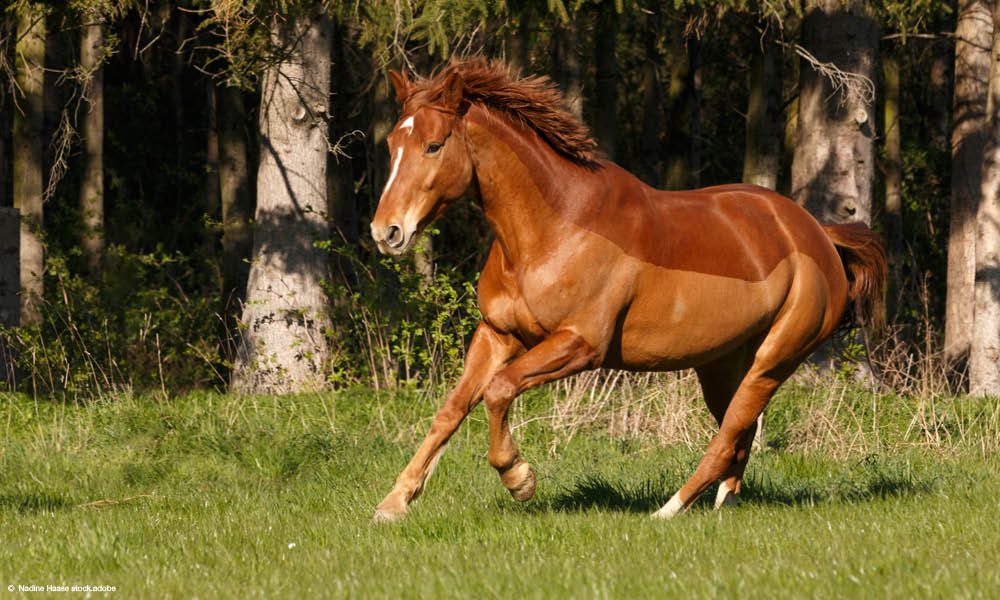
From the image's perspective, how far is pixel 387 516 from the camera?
570 centimetres

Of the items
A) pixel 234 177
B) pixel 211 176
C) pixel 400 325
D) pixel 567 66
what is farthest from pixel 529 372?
pixel 211 176

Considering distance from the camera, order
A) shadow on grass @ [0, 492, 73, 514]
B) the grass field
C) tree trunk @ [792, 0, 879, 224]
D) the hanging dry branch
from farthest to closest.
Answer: tree trunk @ [792, 0, 879, 224] → the hanging dry branch → shadow on grass @ [0, 492, 73, 514] → the grass field

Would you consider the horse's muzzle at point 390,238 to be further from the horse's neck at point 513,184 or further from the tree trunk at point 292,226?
the tree trunk at point 292,226

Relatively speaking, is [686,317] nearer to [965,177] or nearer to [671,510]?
[671,510]

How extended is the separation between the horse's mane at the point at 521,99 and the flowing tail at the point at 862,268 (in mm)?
1960

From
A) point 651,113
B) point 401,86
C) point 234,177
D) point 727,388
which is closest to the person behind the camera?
point 401,86

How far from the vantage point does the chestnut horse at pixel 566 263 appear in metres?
5.52

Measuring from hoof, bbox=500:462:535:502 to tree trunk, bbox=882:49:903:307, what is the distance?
1434 cm

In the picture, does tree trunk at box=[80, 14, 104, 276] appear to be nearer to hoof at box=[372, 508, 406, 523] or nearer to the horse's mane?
the horse's mane

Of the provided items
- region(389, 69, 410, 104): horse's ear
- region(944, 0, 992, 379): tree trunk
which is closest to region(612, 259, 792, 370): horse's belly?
region(389, 69, 410, 104): horse's ear

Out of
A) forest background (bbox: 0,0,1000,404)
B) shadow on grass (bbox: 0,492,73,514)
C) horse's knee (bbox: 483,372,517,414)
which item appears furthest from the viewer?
forest background (bbox: 0,0,1000,404)

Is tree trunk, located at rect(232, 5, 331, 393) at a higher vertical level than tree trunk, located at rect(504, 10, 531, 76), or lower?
lower

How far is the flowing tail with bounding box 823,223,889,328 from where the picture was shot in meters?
6.96

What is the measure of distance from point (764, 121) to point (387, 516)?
11555mm
